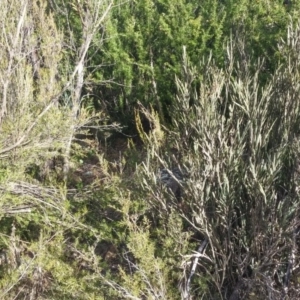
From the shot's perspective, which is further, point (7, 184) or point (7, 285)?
point (7, 184)

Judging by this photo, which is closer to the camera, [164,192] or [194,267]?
[194,267]

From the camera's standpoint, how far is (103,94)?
25.9 feet

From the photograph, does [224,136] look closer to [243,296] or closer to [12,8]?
[243,296]

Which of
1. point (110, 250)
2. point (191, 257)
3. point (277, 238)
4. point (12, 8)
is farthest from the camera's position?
point (110, 250)

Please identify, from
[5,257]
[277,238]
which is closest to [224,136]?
[277,238]

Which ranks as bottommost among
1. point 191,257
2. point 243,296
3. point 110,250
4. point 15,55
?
point 110,250

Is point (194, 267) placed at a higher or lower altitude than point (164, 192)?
lower

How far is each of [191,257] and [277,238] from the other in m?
0.71

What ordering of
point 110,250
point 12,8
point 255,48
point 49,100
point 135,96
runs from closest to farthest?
point 12,8
point 49,100
point 110,250
point 255,48
point 135,96

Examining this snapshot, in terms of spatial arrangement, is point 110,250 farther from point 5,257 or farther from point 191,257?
point 191,257

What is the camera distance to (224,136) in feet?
13.7

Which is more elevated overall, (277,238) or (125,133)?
(277,238)

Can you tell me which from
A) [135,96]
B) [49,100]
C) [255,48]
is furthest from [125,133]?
[49,100]

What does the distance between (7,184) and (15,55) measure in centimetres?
114
